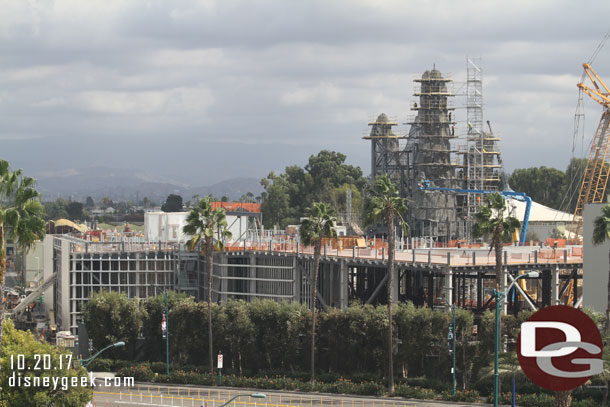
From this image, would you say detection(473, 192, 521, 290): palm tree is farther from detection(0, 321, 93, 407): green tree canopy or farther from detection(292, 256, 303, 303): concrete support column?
detection(0, 321, 93, 407): green tree canopy

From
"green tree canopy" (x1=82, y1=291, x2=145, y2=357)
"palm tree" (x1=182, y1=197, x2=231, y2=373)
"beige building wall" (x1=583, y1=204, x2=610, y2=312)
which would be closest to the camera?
"palm tree" (x1=182, y1=197, x2=231, y2=373)

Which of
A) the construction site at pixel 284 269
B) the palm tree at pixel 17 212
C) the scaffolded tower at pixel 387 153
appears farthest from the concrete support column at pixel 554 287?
the scaffolded tower at pixel 387 153

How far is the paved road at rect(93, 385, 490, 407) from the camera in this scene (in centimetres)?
7519

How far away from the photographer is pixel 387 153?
166375mm

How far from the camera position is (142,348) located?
9512 centimetres

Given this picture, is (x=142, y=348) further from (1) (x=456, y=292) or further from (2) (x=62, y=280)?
(1) (x=456, y=292)

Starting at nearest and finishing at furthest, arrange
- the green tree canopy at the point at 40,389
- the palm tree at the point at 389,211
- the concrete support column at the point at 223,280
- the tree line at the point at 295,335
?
the green tree canopy at the point at 40,389
the palm tree at the point at 389,211
the tree line at the point at 295,335
the concrete support column at the point at 223,280

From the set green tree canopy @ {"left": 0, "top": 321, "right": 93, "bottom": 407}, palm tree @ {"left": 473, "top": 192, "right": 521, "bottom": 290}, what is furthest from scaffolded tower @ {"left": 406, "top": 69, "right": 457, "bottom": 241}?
green tree canopy @ {"left": 0, "top": 321, "right": 93, "bottom": 407}

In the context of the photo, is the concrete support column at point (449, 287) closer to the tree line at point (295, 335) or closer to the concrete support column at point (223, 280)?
the tree line at point (295, 335)

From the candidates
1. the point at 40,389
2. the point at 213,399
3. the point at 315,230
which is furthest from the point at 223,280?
the point at 40,389

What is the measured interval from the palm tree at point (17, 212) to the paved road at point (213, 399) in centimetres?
→ 2518

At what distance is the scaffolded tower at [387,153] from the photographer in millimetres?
165250

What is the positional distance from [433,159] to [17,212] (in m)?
111

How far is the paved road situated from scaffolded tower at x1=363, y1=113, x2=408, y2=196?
8763 centimetres
